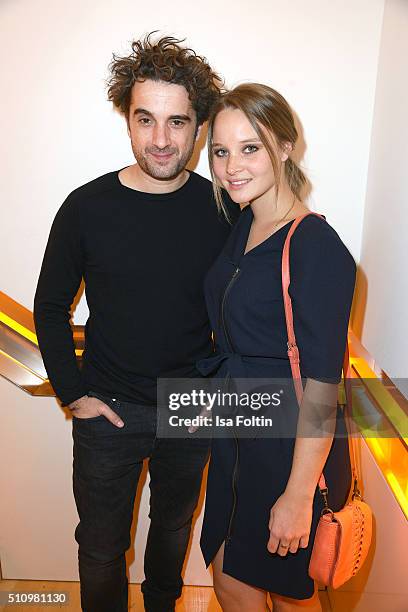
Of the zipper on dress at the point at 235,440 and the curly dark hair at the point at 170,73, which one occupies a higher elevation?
the curly dark hair at the point at 170,73

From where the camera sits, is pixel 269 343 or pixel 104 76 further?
pixel 104 76

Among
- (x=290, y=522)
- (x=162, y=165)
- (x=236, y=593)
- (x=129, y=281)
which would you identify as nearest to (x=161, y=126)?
(x=162, y=165)

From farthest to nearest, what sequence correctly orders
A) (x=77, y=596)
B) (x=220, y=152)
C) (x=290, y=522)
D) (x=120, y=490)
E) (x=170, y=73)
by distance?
(x=77, y=596) → (x=120, y=490) → (x=170, y=73) → (x=220, y=152) → (x=290, y=522)

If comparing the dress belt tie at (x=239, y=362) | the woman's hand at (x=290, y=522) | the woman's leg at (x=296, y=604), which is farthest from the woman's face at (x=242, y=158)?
the woman's leg at (x=296, y=604)

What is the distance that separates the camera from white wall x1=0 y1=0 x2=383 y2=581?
Answer: 2.05 metres

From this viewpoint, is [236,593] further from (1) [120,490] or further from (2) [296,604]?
(1) [120,490]

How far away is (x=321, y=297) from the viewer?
1374 millimetres

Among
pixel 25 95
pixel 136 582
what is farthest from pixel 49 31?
pixel 136 582

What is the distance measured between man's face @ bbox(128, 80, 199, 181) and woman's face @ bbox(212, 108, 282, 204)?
0.74 feet

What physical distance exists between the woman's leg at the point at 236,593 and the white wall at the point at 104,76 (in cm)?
123

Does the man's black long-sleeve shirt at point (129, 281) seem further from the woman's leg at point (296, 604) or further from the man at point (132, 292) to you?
the woman's leg at point (296, 604)

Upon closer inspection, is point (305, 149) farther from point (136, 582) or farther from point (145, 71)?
point (136, 582)

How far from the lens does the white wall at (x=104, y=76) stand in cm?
205

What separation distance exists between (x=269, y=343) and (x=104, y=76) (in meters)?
1.21
